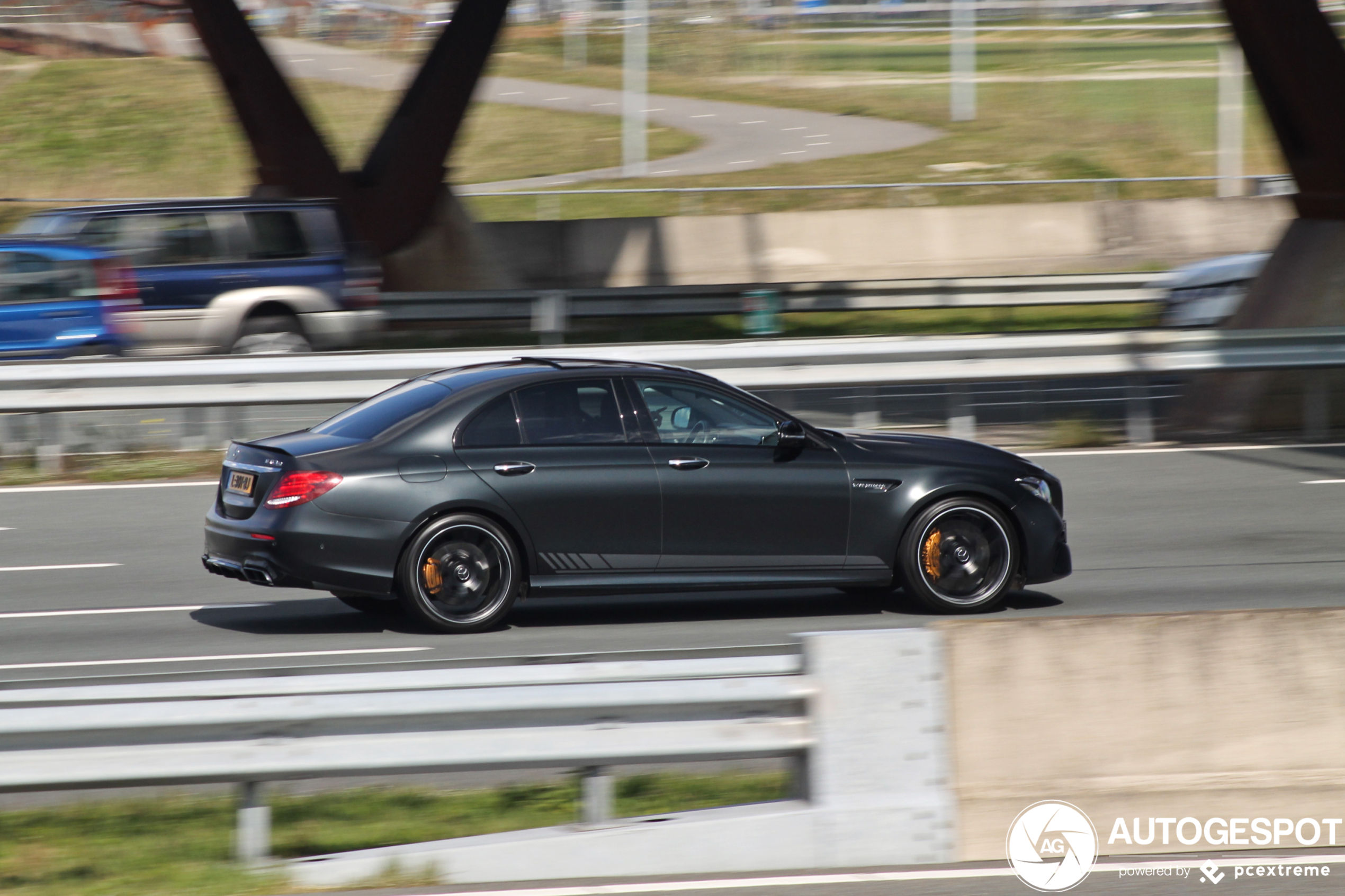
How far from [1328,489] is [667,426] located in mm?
6411

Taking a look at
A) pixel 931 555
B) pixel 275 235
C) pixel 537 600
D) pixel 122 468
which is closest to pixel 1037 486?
pixel 931 555

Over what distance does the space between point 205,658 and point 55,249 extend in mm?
9204

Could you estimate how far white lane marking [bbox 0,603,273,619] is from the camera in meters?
9.29

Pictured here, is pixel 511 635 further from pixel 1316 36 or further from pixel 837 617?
pixel 1316 36

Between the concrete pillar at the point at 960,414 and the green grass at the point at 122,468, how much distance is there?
6.36m

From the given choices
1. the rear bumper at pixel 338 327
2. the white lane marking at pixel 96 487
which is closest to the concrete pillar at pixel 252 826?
the white lane marking at pixel 96 487

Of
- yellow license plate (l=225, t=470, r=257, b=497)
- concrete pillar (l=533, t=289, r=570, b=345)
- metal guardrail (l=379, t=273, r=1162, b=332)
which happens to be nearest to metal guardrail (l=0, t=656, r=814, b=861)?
yellow license plate (l=225, t=470, r=257, b=497)

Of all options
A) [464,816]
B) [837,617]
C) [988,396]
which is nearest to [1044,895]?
[464,816]

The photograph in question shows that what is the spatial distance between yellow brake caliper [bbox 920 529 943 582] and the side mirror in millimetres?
868

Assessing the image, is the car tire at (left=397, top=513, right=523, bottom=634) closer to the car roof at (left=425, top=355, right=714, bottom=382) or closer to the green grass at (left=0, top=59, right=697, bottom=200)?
the car roof at (left=425, top=355, right=714, bottom=382)

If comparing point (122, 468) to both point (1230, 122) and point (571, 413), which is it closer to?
point (571, 413)

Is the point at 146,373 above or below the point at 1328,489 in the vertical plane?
above

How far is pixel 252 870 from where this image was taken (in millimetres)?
4918

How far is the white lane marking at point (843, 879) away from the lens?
191 inches
